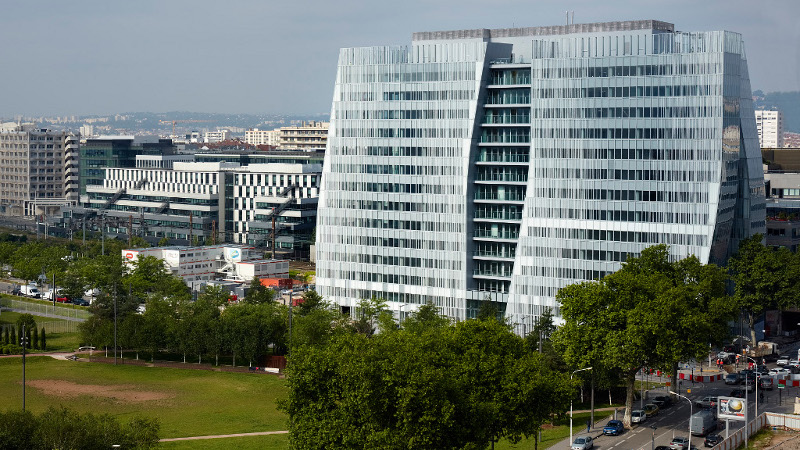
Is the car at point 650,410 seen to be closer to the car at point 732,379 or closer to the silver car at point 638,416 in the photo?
the silver car at point 638,416

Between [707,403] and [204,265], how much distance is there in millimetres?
109663

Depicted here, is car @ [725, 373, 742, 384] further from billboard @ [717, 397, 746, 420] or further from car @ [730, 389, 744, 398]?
billboard @ [717, 397, 746, 420]

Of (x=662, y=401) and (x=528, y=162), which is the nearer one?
(x=662, y=401)

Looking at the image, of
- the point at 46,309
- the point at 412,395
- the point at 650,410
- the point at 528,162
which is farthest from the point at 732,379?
the point at 46,309

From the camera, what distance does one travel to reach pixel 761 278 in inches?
5438

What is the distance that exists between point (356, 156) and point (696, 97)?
48010 mm

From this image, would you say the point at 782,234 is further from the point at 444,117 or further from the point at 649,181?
the point at 444,117

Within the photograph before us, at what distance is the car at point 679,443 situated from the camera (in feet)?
308

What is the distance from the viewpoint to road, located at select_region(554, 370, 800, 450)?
9834 cm

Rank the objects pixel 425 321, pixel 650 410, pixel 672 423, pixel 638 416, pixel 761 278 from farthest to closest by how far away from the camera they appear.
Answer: pixel 761 278, pixel 425 321, pixel 650 410, pixel 672 423, pixel 638 416

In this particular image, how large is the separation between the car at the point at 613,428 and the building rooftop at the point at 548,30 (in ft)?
192

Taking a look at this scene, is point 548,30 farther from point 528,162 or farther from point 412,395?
point 412,395

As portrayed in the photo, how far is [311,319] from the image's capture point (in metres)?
132

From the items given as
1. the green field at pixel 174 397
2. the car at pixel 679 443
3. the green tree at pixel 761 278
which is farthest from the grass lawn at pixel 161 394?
the green tree at pixel 761 278
